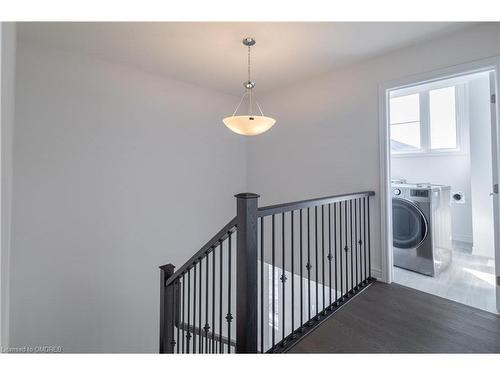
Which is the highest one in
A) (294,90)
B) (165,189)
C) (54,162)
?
(294,90)

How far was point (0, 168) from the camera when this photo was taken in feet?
3.30

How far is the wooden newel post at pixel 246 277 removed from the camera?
52.7 inches

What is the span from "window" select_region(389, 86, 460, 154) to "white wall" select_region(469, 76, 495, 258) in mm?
249

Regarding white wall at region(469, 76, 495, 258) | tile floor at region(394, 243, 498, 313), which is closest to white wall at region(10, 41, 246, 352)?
tile floor at region(394, 243, 498, 313)

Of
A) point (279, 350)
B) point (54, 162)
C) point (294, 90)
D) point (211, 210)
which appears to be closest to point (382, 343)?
point (279, 350)

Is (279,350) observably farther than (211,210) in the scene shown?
No

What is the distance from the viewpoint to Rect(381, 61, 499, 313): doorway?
250 centimetres

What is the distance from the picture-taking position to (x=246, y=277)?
1.34 metres

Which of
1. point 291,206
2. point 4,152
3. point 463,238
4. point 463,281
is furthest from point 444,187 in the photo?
point 4,152

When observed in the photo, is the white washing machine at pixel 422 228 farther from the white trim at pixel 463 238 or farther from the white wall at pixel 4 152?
the white wall at pixel 4 152

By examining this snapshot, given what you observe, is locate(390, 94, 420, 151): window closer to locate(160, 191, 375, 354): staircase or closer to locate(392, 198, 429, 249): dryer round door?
locate(392, 198, 429, 249): dryer round door

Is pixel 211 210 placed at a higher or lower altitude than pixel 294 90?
lower
